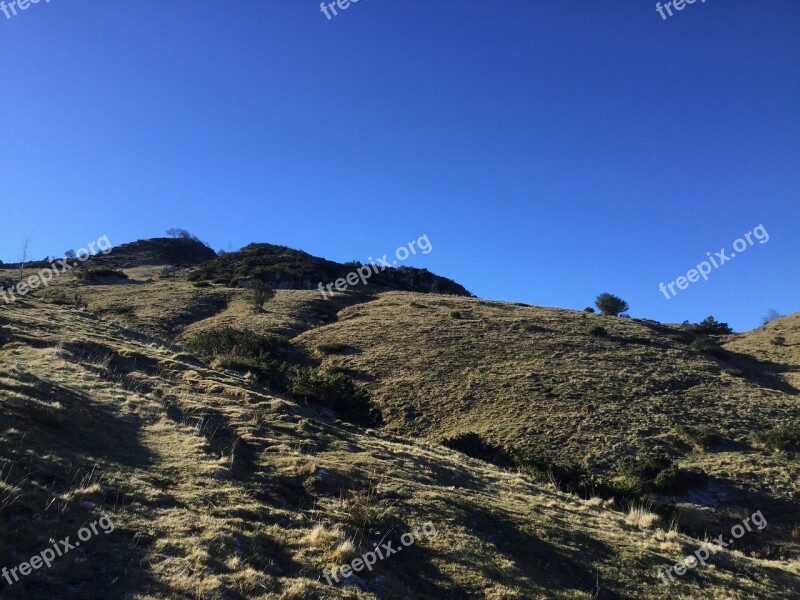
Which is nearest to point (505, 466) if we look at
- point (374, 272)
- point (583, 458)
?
point (583, 458)

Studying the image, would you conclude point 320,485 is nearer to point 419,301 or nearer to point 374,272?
point 419,301

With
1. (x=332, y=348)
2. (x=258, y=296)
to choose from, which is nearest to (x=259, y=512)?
(x=332, y=348)

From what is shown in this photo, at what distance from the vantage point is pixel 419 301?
57156 millimetres

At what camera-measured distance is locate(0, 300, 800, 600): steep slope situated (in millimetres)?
6898

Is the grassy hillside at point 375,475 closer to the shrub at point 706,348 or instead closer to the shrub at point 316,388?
the shrub at point 316,388

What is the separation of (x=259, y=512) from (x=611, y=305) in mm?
70859

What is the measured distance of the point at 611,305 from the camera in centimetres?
7169

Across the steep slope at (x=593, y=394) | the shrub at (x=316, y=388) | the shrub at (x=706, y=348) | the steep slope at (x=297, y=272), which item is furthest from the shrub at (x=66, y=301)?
the shrub at (x=706, y=348)

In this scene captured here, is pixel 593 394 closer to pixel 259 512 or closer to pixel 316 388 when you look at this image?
pixel 316 388

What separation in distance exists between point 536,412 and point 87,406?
21.5 m

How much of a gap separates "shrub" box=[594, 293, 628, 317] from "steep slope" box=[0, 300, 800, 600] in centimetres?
6099

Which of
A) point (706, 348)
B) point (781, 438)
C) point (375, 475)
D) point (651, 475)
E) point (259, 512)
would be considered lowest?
point (259, 512)

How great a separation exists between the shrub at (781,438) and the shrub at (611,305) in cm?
4796

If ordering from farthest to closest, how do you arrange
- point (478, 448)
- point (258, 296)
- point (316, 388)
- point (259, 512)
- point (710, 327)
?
point (710, 327) → point (258, 296) → point (316, 388) → point (478, 448) → point (259, 512)
